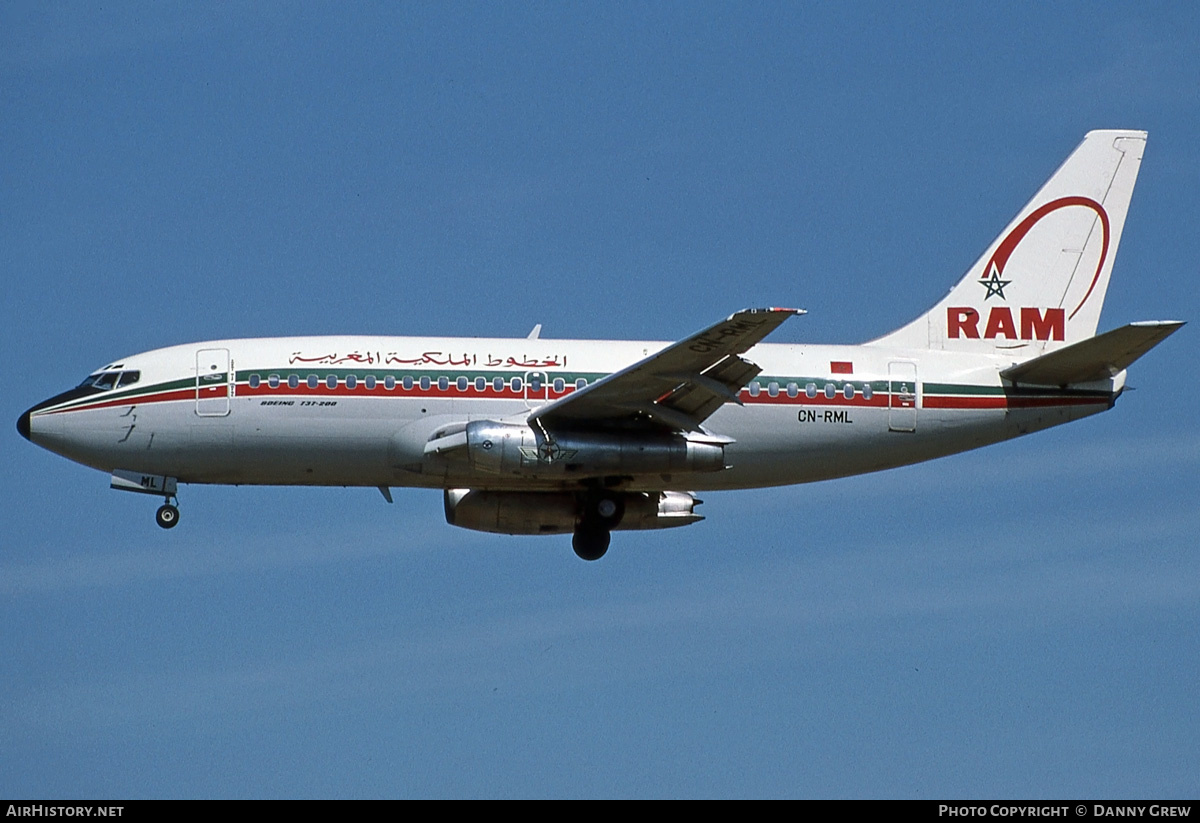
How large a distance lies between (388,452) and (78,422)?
7.02m

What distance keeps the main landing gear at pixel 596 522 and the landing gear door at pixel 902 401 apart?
6.48 meters

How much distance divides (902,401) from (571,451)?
7.93 m

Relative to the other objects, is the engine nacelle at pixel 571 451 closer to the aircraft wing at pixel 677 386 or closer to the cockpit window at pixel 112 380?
the aircraft wing at pixel 677 386

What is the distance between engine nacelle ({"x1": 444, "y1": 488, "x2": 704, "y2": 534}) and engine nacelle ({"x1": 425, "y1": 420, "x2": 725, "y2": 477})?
3.25 metres

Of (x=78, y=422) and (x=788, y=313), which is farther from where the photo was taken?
(x=78, y=422)

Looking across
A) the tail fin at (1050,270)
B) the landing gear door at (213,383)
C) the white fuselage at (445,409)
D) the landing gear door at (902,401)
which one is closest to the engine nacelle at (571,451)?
the white fuselage at (445,409)

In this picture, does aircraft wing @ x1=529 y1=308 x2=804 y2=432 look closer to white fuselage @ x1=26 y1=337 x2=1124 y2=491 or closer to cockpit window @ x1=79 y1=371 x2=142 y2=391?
white fuselage @ x1=26 y1=337 x2=1124 y2=491

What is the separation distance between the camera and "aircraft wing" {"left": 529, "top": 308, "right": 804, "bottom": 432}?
38.8 m

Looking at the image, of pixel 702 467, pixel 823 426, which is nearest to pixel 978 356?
pixel 823 426

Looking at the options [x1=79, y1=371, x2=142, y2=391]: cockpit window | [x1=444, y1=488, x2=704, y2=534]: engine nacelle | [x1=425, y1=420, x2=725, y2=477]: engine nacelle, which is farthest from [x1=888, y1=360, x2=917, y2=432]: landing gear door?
[x1=79, y1=371, x2=142, y2=391]: cockpit window

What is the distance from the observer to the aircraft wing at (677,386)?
38812 millimetres

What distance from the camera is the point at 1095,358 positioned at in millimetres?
42562
